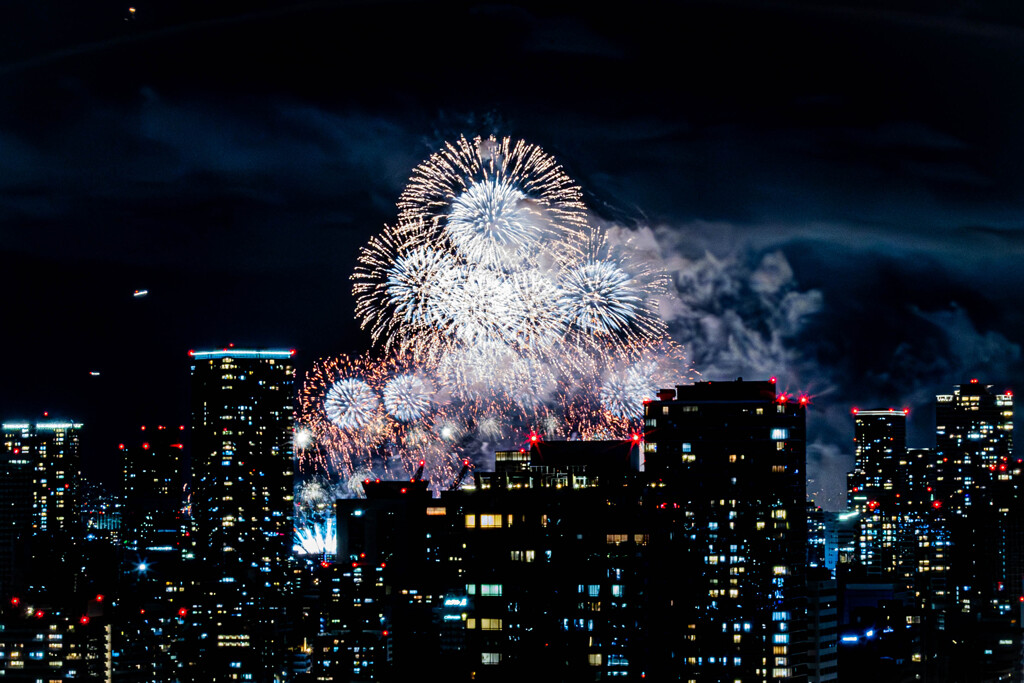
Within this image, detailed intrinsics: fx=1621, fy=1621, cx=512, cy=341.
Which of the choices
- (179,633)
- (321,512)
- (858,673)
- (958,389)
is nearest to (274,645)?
(179,633)

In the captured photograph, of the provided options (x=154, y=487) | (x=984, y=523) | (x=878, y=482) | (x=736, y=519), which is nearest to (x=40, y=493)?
(x=154, y=487)

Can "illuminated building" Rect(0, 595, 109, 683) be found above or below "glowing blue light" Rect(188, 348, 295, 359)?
below

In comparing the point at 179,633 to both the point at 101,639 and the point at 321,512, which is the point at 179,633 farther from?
the point at 321,512

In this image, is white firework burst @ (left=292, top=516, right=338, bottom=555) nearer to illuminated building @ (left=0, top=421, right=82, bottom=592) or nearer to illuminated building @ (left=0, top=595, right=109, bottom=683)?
illuminated building @ (left=0, top=421, right=82, bottom=592)

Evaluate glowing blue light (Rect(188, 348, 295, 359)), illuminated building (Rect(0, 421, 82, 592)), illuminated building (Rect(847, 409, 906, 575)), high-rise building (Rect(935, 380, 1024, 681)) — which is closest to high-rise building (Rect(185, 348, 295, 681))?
glowing blue light (Rect(188, 348, 295, 359))

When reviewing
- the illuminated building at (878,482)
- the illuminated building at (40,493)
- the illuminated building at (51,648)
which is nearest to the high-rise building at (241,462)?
the illuminated building at (40,493)

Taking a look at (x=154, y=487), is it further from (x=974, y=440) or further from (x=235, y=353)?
(x=974, y=440)
